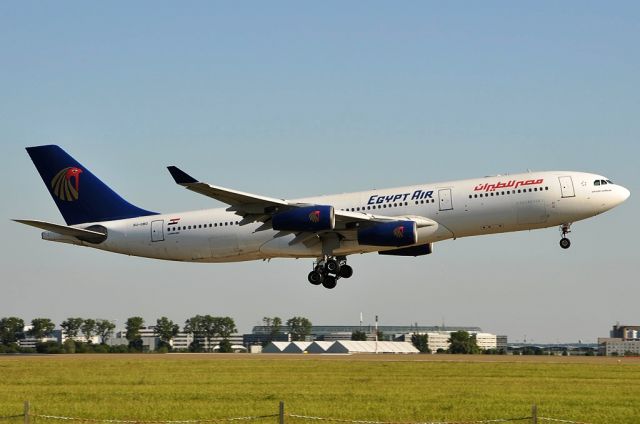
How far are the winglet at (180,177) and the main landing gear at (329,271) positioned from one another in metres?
11.3

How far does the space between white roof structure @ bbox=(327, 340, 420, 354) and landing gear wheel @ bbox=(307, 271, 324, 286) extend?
94.6 ft

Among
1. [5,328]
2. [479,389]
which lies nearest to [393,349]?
[5,328]

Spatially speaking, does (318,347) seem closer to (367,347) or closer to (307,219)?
(367,347)

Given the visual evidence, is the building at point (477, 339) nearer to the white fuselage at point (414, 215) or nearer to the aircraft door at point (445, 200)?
the white fuselage at point (414, 215)

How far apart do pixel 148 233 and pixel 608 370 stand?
2705 centimetres

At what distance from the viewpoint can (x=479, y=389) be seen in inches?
1528

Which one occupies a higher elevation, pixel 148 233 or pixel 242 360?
pixel 148 233

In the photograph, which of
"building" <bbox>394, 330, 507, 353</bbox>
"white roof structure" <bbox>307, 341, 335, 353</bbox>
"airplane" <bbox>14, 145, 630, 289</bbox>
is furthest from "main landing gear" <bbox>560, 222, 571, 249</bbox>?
"building" <bbox>394, 330, 507, 353</bbox>

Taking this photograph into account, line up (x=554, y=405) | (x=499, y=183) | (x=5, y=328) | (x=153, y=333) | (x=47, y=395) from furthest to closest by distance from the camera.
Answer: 1. (x=153, y=333)
2. (x=5, y=328)
3. (x=499, y=183)
4. (x=47, y=395)
5. (x=554, y=405)

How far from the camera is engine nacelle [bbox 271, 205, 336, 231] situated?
5169cm

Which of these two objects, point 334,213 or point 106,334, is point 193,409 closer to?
point 334,213

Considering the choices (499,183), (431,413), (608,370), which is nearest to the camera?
(431,413)

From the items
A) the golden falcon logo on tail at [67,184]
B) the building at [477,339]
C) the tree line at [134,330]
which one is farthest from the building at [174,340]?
the golden falcon logo on tail at [67,184]

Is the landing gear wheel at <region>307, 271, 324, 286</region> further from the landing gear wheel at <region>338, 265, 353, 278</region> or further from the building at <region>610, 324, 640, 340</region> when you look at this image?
the building at <region>610, 324, 640, 340</region>
